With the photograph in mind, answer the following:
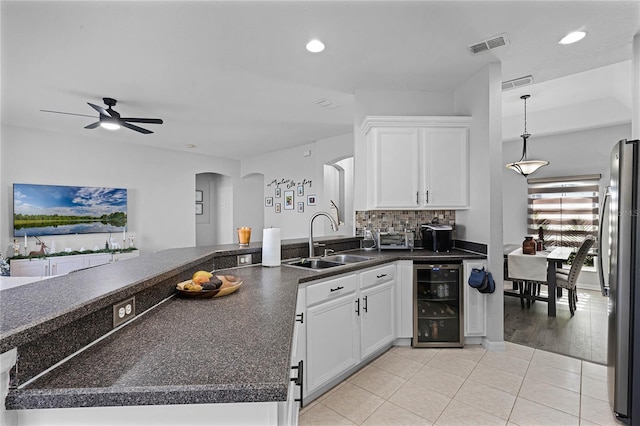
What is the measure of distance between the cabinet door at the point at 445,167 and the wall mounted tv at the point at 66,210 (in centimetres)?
541

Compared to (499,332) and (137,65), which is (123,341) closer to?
(137,65)

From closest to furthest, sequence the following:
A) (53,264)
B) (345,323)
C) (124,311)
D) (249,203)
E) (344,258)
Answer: (124,311), (345,323), (344,258), (53,264), (249,203)

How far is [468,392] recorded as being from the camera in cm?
222

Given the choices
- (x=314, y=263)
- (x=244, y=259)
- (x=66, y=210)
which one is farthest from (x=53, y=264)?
(x=314, y=263)

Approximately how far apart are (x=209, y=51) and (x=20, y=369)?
2.58m

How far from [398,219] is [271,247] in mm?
1859

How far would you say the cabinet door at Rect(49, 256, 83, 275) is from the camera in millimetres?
4738

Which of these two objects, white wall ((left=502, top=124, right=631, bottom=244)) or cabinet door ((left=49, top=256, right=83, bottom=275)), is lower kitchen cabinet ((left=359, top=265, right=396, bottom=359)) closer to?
white wall ((left=502, top=124, right=631, bottom=244))

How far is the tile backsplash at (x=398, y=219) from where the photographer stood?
365 cm

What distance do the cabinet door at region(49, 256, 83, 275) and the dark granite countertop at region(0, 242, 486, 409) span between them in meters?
4.37

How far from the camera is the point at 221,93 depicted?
A: 141 inches

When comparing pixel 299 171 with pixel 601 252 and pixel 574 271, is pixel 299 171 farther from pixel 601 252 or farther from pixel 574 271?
pixel 601 252

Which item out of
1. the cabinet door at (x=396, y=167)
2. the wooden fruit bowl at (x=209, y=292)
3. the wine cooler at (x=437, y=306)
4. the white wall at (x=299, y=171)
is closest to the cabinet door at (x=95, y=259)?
the white wall at (x=299, y=171)

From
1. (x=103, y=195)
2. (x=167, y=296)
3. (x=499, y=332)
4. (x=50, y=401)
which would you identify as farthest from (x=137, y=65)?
(x=499, y=332)
